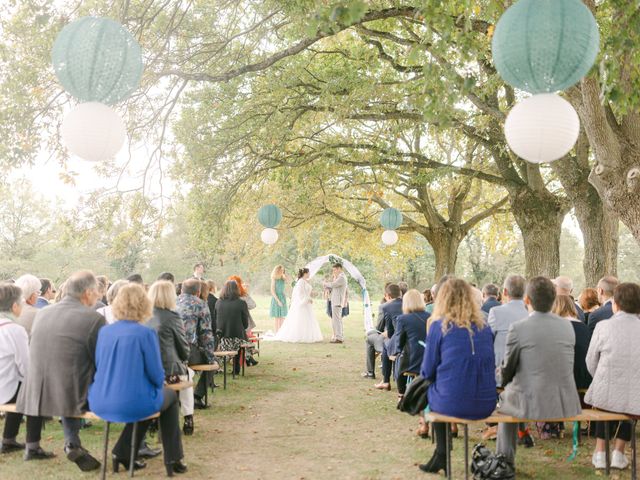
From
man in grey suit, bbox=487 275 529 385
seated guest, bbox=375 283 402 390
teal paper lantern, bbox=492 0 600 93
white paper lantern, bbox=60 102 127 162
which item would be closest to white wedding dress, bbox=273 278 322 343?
seated guest, bbox=375 283 402 390

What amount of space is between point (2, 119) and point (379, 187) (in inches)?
549

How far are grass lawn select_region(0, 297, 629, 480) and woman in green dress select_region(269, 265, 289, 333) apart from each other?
738 centimetres

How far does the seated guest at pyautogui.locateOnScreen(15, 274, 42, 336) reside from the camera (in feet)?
23.6

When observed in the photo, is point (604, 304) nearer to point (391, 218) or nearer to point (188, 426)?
point (188, 426)

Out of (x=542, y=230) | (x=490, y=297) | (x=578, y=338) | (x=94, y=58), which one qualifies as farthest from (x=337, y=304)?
(x=94, y=58)

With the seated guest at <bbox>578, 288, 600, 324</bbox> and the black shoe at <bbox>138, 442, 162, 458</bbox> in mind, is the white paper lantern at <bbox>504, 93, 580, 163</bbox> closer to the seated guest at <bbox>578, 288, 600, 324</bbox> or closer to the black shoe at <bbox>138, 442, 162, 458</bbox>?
the seated guest at <bbox>578, 288, 600, 324</bbox>

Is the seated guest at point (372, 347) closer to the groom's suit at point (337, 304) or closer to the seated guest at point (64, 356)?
the seated guest at point (64, 356)

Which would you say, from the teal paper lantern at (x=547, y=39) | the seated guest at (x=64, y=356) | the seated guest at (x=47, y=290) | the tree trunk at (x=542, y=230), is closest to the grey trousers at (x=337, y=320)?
A: the tree trunk at (x=542, y=230)

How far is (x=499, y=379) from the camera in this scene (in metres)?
7.00

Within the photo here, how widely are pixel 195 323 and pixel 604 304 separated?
5.15 m

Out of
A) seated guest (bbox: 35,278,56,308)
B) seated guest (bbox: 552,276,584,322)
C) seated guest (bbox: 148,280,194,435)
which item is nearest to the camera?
seated guest (bbox: 148,280,194,435)

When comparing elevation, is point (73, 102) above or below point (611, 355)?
above

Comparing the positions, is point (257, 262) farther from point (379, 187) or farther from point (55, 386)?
point (55, 386)

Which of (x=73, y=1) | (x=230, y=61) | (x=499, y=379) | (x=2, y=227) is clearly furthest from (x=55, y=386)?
(x=2, y=227)
